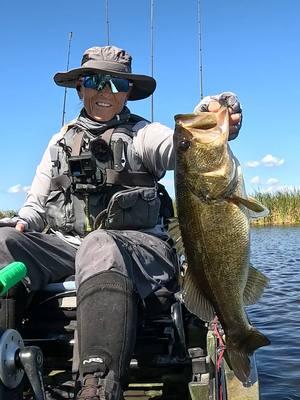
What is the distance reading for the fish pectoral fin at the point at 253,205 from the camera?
2.59 meters

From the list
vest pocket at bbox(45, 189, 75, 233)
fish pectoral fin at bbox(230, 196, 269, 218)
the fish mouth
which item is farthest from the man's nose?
fish pectoral fin at bbox(230, 196, 269, 218)

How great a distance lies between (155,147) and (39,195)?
105 cm

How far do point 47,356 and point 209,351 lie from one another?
1027 mm

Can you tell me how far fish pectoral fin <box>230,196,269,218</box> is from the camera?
2594 millimetres

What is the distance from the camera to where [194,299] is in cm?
280

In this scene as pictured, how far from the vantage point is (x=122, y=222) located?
3.55 metres

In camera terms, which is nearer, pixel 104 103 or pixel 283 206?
pixel 104 103

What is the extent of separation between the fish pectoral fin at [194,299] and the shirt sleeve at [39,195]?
160cm

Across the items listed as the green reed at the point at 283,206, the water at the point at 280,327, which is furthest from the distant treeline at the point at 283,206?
the water at the point at 280,327

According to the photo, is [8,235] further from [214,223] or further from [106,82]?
[106,82]

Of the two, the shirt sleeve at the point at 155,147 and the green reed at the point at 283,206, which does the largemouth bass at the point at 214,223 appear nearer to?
the shirt sleeve at the point at 155,147

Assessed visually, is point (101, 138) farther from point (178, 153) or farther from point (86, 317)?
point (86, 317)

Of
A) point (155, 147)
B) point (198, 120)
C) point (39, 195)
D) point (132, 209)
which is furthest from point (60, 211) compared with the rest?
point (198, 120)

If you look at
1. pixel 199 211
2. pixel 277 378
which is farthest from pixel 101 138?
pixel 277 378
